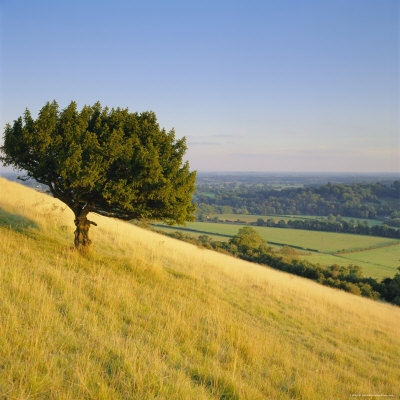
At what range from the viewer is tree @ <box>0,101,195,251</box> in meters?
10.5

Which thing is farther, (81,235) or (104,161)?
(81,235)

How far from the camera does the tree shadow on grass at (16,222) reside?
13277 millimetres

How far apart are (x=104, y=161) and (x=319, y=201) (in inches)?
6501

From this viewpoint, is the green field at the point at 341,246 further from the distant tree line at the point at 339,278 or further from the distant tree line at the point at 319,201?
the distant tree line at the point at 319,201

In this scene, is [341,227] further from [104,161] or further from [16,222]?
[104,161]

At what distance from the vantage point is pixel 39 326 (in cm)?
497

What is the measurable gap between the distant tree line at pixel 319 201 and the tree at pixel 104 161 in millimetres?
129522

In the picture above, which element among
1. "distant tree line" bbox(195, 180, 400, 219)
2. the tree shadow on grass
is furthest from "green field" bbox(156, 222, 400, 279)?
the tree shadow on grass

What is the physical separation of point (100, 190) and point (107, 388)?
8.07 m

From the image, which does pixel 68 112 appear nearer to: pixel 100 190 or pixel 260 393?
pixel 100 190

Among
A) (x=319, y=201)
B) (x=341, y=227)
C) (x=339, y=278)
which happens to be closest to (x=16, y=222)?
(x=339, y=278)

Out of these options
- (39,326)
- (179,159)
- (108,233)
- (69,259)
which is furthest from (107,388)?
(108,233)

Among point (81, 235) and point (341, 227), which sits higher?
point (81, 235)

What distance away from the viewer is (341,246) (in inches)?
3329
